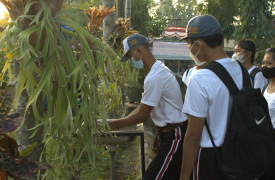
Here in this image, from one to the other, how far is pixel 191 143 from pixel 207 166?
0.71 feet

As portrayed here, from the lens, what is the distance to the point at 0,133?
792 mm

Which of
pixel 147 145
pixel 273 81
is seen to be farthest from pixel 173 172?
pixel 147 145

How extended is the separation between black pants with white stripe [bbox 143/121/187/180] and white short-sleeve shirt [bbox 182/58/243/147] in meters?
0.53

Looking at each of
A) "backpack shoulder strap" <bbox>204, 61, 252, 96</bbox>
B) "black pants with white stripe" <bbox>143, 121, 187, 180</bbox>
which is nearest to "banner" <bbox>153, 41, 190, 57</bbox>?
"black pants with white stripe" <bbox>143, 121, 187, 180</bbox>

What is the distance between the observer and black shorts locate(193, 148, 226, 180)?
1.69 meters

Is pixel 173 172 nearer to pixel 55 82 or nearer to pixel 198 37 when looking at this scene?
pixel 198 37

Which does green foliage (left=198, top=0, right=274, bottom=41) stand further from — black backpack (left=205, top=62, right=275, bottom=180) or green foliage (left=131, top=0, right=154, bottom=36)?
black backpack (left=205, top=62, right=275, bottom=180)

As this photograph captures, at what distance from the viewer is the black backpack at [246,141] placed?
150 cm

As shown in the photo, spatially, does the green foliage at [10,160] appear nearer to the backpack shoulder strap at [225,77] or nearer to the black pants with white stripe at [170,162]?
A: the backpack shoulder strap at [225,77]

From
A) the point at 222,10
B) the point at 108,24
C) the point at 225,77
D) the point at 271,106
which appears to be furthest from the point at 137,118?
the point at 222,10

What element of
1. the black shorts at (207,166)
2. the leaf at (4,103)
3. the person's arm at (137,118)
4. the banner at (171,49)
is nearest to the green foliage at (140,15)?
the banner at (171,49)

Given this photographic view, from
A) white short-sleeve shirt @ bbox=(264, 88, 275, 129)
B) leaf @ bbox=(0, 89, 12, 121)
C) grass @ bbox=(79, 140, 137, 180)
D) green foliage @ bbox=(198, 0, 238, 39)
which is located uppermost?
green foliage @ bbox=(198, 0, 238, 39)

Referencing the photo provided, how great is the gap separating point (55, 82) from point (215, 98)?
1033mm

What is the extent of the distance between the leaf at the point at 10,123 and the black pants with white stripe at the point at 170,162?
157 cm
